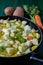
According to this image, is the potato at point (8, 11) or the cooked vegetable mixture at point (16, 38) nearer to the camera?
the cooked vegetable mixture at point (16, 38)

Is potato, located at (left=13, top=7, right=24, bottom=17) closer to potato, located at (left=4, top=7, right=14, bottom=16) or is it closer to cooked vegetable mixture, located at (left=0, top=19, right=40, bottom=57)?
potato, located at (left=4, top=7, right=14, bottom=16)

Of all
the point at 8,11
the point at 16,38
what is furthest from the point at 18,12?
the point at 16,38

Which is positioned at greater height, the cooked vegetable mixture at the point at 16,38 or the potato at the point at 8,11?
the potato at the point at 8,11

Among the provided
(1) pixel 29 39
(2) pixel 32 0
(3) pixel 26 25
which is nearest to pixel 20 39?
(1) pixel 29 39

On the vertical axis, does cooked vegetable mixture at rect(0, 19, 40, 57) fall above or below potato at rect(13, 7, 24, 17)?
below

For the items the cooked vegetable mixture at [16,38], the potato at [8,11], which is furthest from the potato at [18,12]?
the cooked vegetable mixture at [16,38]

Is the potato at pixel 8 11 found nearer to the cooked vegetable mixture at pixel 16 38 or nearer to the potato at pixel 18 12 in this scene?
the potato at pixel 18 12

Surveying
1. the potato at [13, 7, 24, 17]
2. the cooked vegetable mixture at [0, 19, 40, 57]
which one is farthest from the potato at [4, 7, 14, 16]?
the cooked vegetable mixture at [0, 19, 40, 57]

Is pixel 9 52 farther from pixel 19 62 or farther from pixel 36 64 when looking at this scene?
pixel 36 64
